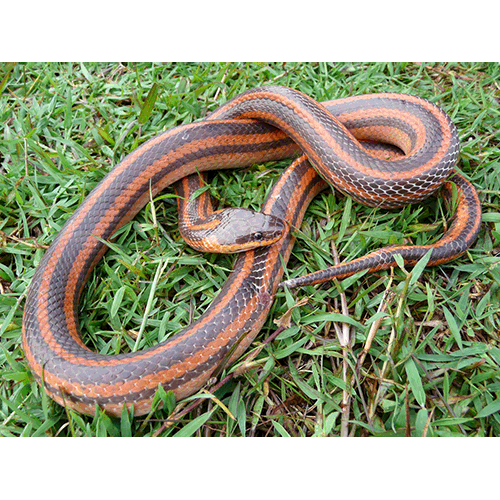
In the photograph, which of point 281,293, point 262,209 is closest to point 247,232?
point 262,209

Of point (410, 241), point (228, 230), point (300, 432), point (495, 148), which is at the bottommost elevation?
point (300, 432)

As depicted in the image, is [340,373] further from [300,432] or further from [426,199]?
[426,199]

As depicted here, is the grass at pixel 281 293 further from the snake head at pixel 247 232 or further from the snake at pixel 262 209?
the snake head at pixel 247 232

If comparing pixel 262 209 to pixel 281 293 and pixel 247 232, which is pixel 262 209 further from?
pixel 281 293

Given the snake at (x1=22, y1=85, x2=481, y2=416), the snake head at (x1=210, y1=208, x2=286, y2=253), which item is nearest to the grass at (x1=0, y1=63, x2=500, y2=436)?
the snake at (x1=22, y1=85, x2=481, y2=416)

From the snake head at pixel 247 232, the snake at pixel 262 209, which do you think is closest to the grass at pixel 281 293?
the snake at pixel 262 209

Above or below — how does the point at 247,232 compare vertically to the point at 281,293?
above
